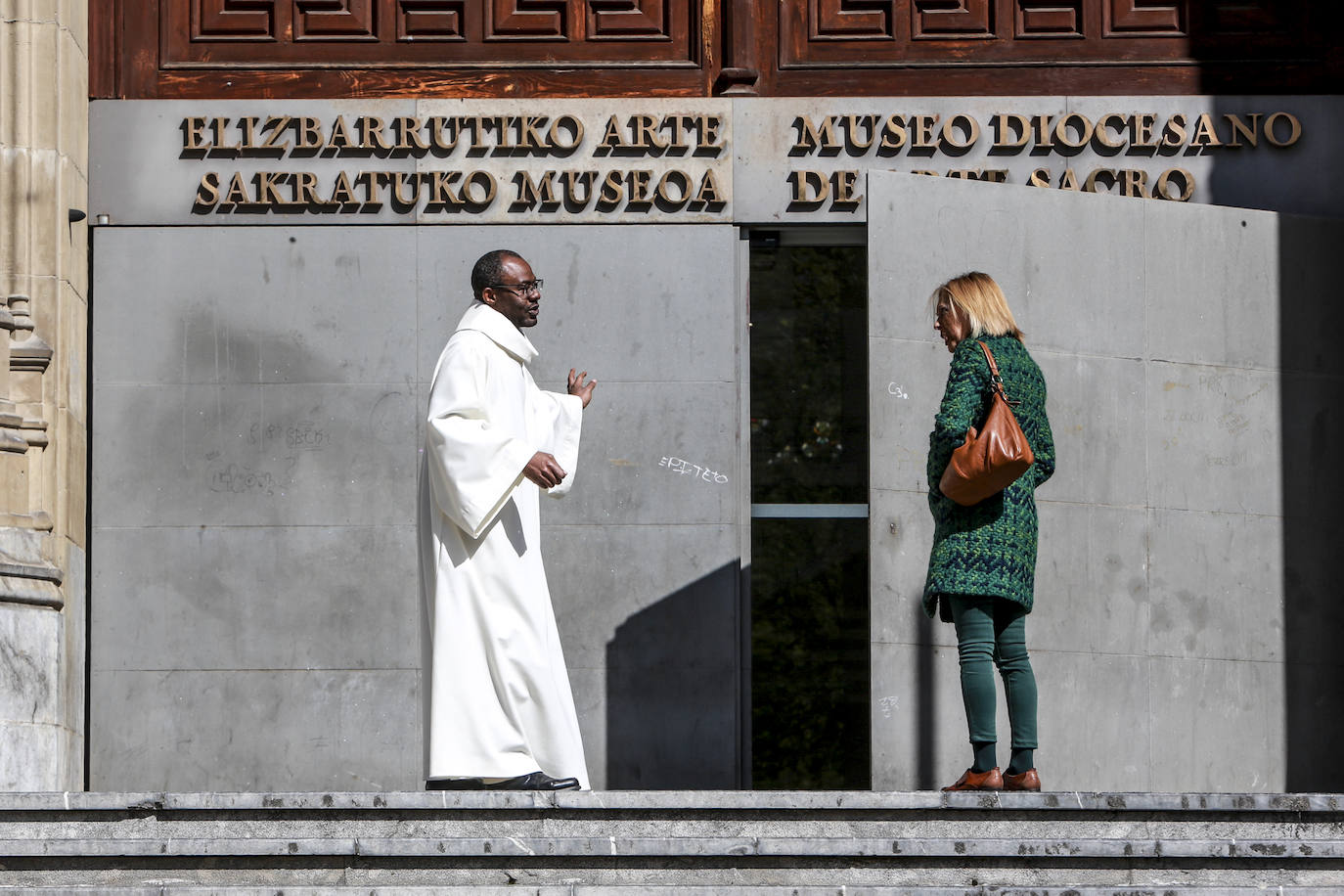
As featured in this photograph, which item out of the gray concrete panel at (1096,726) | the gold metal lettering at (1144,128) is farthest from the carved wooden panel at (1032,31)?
the gray concrete panel at (1096,726)

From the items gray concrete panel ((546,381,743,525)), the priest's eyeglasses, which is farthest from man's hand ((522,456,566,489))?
gray concrete panel ((546,381,743,525))

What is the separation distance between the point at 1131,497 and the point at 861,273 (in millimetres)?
1948

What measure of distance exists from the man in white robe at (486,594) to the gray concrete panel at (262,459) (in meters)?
2.94

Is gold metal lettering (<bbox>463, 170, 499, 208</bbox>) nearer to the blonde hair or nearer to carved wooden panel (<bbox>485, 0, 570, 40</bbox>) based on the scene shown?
carved wooden panel (<bbox>485, 0, 570, 40</bbox>)

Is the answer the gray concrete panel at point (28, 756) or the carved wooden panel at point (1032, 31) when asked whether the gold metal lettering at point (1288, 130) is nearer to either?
the carved wooden panel at point (1032, 31)

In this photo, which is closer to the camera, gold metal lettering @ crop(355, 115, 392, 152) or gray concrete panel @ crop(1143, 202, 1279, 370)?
gray concrete panel @ crop(1143, 202, 1279, 370)

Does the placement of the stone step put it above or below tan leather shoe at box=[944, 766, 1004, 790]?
below

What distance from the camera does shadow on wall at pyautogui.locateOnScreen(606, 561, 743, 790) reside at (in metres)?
12.5

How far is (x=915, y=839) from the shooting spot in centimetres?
805

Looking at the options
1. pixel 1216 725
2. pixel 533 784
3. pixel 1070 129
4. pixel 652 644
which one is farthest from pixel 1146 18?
pixel 533 784

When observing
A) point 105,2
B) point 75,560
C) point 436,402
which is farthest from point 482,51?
point 436,402

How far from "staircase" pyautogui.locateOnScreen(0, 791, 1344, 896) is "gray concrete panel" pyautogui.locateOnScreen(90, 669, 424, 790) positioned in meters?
4.25

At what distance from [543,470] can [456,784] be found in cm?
116

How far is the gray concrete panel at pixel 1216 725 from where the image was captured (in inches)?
478
